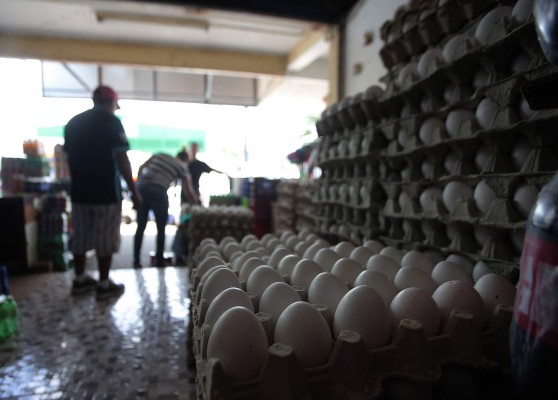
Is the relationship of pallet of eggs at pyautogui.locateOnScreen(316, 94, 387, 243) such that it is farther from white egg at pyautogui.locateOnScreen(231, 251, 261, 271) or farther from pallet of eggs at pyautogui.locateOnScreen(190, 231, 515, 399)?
pallet of eggs at pyautogui.locateOnScreen(190, 231, 515, 399)

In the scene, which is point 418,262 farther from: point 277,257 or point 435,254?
point 277,257

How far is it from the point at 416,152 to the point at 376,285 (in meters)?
0.85

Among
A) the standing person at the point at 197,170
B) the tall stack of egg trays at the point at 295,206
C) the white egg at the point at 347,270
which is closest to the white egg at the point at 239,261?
the white egg at the point at 347,270

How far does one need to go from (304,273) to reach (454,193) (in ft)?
2.32

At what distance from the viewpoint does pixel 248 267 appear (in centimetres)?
134

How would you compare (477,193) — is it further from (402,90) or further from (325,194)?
(325,194)

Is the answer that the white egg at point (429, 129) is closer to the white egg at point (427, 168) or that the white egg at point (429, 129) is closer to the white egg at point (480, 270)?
the white egg at point (427, 168)

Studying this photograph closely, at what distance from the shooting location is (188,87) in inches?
335

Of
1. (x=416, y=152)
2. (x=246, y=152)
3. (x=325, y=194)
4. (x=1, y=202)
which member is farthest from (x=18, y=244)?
(x=246, y=152)

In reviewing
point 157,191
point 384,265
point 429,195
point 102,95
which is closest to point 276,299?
point 384,265

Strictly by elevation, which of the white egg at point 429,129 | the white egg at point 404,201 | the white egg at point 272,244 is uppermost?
the white egg at point 429,129

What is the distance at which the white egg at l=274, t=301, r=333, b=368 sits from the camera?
0.80 m

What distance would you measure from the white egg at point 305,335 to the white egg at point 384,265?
0.48 metres

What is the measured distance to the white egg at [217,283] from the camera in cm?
108
